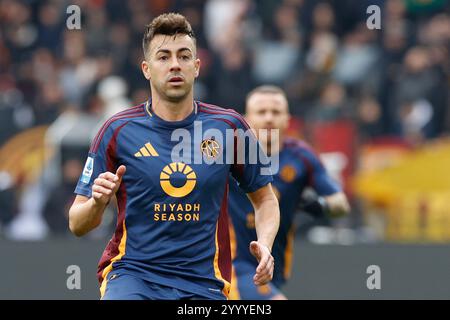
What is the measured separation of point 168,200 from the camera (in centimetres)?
601

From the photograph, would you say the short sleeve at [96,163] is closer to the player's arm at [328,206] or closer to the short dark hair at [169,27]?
the short dark hair at [169,27]

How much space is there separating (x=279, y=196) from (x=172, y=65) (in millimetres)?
2770

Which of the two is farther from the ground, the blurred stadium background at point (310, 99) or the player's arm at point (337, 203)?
the blurred stadium background at point (310, 99)

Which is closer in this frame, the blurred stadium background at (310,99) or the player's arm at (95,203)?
the player's arm at (95,203)

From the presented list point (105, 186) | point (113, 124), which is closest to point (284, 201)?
point (113, 124)

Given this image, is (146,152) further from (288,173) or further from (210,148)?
(288,173)

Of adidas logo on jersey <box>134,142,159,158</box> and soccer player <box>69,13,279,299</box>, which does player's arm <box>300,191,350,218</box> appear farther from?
adidas logo on jersey <box>134,142,159,158</box>

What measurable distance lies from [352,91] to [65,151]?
4.00m

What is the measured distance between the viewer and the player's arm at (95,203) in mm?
5555

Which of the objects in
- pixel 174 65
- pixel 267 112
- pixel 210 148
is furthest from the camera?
pixel 267 112

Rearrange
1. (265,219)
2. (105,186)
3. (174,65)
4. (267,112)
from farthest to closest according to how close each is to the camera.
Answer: (267,112)
(265,219)
(174,65)
(105,186)

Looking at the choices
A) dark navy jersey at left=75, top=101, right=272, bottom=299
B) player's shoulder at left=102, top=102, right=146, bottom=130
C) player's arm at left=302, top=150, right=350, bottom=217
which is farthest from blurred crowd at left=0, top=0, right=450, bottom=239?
dark navy jersey at left=75, top=101, right=272, bottom=299

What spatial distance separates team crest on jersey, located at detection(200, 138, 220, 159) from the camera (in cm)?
618

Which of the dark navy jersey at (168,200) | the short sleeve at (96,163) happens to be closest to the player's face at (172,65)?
the dark navy jersey at (168,200)
